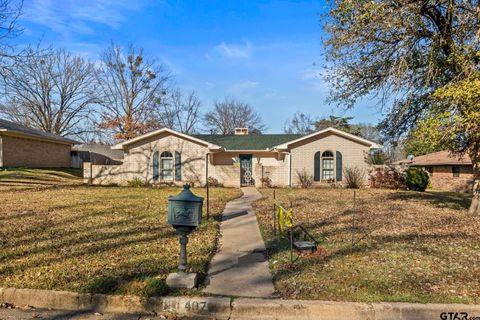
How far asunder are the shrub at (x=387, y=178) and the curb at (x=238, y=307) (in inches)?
660

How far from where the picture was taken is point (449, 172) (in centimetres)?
2650

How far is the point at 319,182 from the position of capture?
1950cm

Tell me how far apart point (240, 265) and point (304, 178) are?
14.7 m

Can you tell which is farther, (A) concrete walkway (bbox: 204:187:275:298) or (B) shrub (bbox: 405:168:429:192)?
(B) shrub (bbox: 405:168:429:192)

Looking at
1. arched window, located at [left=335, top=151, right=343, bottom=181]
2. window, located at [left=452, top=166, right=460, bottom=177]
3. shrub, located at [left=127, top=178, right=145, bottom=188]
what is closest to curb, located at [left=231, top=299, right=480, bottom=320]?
shrub, located at [left=127, top=178, right=145, bottom=188]

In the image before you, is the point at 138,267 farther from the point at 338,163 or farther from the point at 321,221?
the point at 338,163

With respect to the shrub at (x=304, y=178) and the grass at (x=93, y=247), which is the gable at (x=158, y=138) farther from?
the grass at (x=93, y=247)

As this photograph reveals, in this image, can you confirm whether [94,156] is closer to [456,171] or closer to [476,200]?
[456,171]

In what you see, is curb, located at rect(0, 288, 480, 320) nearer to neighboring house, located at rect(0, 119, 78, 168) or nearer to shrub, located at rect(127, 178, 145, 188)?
shrub, located at rect(127, 178, 145, 188)

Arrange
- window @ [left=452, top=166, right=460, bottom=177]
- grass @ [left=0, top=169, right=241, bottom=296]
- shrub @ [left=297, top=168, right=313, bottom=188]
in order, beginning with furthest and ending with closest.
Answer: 1. window @ [left=452, top=166, right=460, bottom=177]
2. shrub @ [left=297, top=168, right=313, bottom=188]
3. grass @ [left=0, top=169, right=241, bottom=296]

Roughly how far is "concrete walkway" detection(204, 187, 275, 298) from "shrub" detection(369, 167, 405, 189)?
1330 cm

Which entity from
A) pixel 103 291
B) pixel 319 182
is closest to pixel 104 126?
pixel 319 182

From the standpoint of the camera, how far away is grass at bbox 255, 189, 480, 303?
4.08 m

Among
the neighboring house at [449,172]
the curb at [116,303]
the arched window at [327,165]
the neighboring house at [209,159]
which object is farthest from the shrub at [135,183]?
the neighboring house at [449,172]
